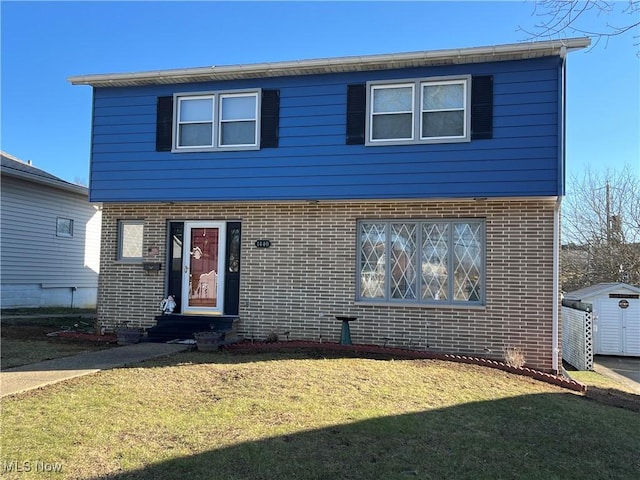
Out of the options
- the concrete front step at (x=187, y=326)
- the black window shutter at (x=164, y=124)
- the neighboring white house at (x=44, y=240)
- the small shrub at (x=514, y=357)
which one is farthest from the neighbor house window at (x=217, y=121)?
the small shrub at (x=514, y=357)

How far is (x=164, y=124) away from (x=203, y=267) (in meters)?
3.20

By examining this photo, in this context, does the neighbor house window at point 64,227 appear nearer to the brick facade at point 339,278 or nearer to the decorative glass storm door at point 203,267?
the brick facade at point 339,278

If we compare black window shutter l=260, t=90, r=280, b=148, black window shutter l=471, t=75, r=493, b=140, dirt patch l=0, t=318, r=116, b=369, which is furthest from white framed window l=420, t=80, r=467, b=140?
dirt patch l=0, t=318, r=116, b=369

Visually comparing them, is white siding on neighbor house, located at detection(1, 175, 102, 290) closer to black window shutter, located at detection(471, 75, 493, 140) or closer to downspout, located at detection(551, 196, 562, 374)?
black window shutter, located at detection(471, 75, 493, 140)

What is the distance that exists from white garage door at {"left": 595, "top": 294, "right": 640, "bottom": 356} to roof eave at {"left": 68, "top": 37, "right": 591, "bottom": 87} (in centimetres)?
884

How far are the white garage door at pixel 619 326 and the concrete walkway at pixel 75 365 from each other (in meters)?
11.8

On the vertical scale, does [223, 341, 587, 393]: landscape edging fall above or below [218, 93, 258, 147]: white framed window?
below

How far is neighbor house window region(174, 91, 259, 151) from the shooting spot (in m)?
10.9

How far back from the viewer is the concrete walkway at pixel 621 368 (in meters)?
11.2

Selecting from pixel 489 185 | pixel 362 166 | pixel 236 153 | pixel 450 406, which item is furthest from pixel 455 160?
pixel 450 406

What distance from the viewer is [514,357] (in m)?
8.98

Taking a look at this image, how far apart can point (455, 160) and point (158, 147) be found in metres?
6.21

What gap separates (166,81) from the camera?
11156 millimetres

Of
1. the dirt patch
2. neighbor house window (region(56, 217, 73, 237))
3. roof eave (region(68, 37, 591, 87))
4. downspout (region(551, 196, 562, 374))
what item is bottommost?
the dirt patch
